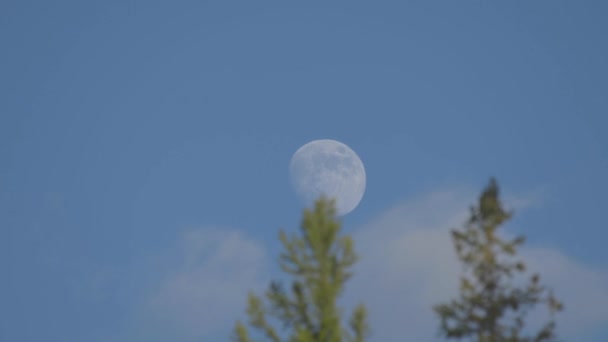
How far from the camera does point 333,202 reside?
108ft

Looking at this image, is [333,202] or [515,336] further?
[333,202]

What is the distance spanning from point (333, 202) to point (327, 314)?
4072 millimetres

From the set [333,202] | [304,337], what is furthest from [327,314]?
[333,202]

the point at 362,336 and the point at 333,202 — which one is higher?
the point at 333,202

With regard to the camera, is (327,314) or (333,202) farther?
(333,202)

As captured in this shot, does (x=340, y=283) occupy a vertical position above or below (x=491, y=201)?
below

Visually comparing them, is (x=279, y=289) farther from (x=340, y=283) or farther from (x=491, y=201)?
(x=491, y=201)

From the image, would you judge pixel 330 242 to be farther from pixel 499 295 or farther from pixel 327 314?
pixel 499 295

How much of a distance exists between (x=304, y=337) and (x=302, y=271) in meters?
2.60

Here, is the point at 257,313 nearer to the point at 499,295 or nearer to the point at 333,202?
the point at 333,202

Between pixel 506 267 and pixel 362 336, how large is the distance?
523cm

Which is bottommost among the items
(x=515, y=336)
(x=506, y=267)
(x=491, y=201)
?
(x=515, y=336)

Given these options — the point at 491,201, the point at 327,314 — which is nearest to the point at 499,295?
the point at 491,201

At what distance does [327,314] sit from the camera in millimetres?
31016
